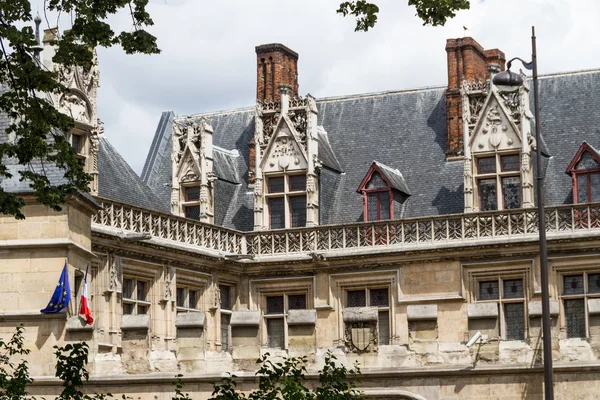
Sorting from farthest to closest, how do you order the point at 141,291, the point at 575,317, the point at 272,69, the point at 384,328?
the point at 272,69
the point at 384,328
the point at 575,317
the point at 141,291

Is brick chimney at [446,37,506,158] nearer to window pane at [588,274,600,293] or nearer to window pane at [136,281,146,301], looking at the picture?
window pane at [588,274,600,293]

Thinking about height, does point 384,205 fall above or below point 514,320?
above

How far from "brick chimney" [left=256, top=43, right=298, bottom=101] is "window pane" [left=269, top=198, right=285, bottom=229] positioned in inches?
108

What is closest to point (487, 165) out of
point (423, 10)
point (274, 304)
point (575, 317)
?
point (575, 317)

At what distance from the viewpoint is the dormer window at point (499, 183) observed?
34156mm

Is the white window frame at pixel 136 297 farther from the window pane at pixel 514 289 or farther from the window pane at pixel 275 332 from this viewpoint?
the window pane at pixel 514 289

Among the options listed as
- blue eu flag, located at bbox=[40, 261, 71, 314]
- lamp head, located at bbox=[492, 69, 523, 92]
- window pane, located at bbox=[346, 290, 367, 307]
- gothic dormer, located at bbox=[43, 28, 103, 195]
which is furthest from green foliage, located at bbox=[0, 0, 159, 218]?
window pane, located at bbox=[346, 290, 367, 307]

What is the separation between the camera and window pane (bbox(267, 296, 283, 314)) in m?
35.5

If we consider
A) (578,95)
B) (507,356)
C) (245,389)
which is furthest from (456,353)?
(578,95)

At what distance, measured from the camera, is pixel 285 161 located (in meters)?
36.0

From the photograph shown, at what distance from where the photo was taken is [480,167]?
3469cm

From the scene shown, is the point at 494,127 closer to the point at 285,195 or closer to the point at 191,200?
the point at 285,195

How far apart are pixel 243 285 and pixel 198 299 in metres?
1.94

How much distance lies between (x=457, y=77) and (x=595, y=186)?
4.81 metres
